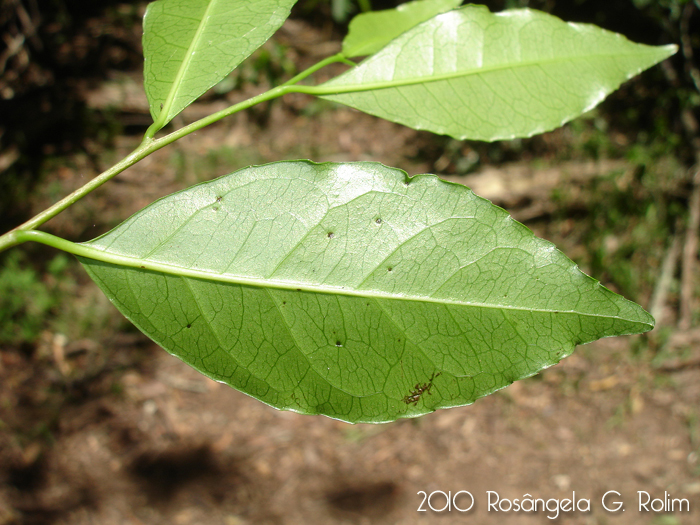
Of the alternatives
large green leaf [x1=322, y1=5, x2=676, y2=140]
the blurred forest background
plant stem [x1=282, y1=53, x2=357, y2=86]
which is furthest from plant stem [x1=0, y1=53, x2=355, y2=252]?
the blurred forest background

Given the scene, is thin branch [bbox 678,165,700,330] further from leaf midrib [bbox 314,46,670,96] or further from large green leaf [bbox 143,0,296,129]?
large green leaf [bbox 143,0,296,129]

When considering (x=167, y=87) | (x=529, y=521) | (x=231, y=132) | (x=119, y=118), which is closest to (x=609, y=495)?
(x=529, y=521)

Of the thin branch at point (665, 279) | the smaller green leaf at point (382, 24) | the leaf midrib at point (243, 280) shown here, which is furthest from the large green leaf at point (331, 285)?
the thin branch at point (665, 279)

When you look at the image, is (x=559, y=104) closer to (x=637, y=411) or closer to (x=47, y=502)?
→ (x=637, y=411)

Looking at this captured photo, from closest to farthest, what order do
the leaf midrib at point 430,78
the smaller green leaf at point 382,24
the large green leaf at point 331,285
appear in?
the large green leaf at point 331,285 < the leaf midrib at point 430,78 < the smaller green leaf at point 382,24

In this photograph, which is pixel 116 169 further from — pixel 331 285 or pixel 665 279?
pixel 665 279

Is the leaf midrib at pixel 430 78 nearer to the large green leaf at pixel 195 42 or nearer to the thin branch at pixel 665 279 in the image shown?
the large green leaf at pixel 195 42

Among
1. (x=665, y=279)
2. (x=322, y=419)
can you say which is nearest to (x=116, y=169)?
(x=322, y=419)
